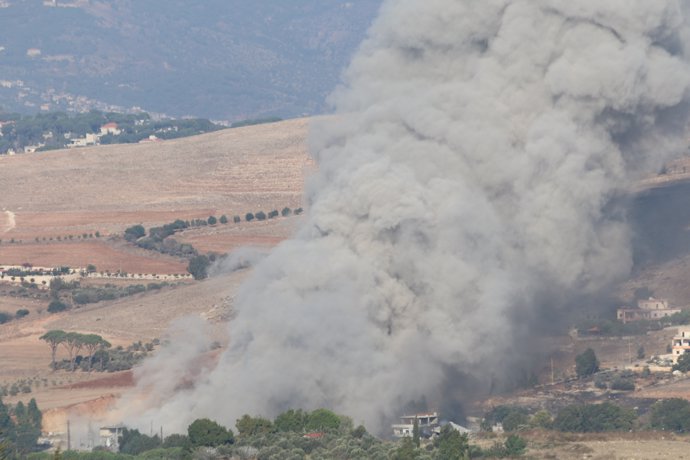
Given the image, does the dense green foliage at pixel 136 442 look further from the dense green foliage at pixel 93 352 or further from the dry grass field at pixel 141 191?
the dry grass field at pixel 141 191

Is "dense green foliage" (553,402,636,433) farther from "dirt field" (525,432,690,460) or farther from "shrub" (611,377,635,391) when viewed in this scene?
"shrub" (611,377,635,391)

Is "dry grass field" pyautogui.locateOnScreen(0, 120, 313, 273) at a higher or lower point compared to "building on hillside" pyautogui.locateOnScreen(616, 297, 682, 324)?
higher

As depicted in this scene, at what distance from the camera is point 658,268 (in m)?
85.2

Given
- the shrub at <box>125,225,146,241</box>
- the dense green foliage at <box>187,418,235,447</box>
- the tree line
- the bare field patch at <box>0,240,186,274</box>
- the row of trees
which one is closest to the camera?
the dense green foliage at <box>187,418,235,447</box>

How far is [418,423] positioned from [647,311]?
820 inches

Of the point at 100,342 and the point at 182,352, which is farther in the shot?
the point at 100,342

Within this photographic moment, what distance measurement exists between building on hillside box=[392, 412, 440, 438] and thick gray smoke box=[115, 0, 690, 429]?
1.81 ft

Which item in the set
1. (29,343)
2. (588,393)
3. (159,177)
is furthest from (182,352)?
(159,177)

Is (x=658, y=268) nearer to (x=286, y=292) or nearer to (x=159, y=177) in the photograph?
(x=286, y=292)

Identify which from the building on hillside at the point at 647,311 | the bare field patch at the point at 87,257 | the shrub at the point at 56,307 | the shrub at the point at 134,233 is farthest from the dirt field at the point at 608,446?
the shrub at the point at 134,233

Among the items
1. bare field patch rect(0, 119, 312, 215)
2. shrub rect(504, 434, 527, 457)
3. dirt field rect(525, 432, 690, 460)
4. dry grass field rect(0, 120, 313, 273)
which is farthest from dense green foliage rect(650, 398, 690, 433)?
bare field patch rect(0, 119, 312, 215)

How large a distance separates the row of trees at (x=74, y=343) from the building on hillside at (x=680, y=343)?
84.2 ft

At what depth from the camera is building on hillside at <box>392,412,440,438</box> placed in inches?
2445

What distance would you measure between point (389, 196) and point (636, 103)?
921 cm
